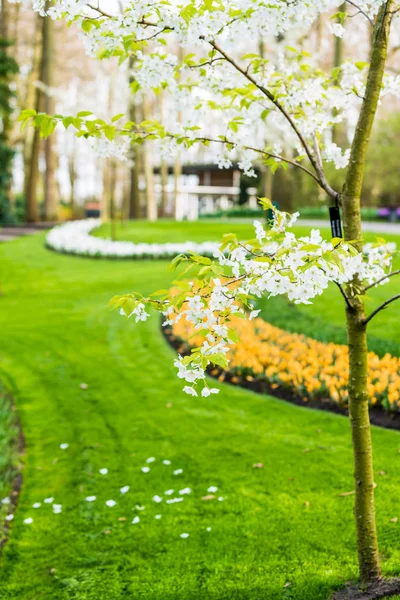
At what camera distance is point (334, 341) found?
823 cm

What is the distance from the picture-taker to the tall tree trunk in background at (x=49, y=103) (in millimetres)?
25719

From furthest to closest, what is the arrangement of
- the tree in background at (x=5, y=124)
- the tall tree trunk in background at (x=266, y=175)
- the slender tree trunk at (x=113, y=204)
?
the tree in background at (x=5, y=124)
the tall tree trunk in background at (x=266, y=175)
the slender tree trunk at (x=113, y=204)

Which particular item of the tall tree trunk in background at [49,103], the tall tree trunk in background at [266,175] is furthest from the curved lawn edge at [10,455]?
the tall tree trunk in background at [49,103]

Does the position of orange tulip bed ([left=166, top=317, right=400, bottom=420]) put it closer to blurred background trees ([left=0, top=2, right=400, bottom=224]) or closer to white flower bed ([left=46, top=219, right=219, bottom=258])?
white flower bed ([left=46, top=219, right=219, bottom=258])

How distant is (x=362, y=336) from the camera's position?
3459 millimetres

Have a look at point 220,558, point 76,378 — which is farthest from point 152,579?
point 76,378

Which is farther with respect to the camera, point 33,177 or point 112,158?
point 33,177

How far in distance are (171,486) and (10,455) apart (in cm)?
169

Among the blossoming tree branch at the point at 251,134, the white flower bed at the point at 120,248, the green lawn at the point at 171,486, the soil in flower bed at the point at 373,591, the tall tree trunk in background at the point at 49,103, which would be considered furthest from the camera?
the tall tree trunk in background at the point at 49,103

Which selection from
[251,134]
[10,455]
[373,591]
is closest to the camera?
[373,591]

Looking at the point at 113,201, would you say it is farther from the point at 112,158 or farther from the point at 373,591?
the point at 373,591

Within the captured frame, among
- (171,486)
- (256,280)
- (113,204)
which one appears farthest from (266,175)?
(256,280)

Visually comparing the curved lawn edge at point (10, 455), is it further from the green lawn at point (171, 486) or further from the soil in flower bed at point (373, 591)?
the soil in flower bed at point (373, 591)

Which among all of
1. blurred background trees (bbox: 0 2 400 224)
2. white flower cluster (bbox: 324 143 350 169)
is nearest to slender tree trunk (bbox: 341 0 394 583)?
white flower cluster (bbox: 324 143 350 169)
